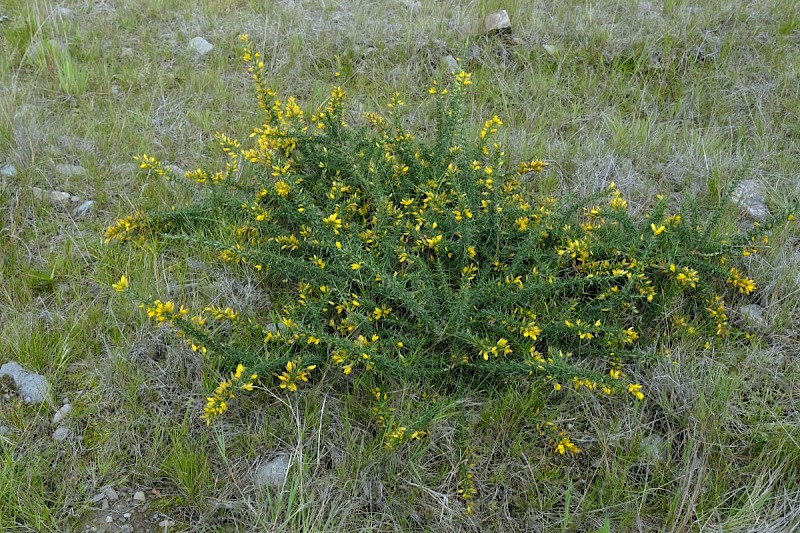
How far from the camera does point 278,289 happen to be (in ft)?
9.68

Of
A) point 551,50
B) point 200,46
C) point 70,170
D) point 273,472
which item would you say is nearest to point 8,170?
point 70,170

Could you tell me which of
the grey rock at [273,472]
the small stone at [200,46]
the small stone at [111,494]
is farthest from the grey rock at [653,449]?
the small stone at [200,46]

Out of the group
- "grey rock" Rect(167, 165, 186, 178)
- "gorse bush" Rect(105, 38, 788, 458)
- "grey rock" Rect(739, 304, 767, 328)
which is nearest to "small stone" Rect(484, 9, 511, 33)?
"gorse bush" Rect(105, 38, 788, 458)

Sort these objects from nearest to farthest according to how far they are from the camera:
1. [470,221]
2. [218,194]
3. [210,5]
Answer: [470,221] → [218,194] → [210,5]

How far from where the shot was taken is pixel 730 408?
2482 millimetres

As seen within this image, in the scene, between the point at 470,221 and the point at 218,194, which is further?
the point at 218,194

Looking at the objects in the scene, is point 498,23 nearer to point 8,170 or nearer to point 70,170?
point 70,170

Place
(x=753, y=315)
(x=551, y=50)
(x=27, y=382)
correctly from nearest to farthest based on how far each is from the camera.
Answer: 1. (x=27, y=382)
2. (x=753, y=315)
3. (x=551, y=50)

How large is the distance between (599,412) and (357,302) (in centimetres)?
104

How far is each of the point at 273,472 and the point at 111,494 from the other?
0.56 m

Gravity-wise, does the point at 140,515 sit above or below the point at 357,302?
below

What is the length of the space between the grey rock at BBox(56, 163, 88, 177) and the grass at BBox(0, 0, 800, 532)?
5 centimetres

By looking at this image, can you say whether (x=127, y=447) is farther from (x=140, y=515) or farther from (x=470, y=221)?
(x=470, y=221)

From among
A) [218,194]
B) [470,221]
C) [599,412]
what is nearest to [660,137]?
[470,221]
